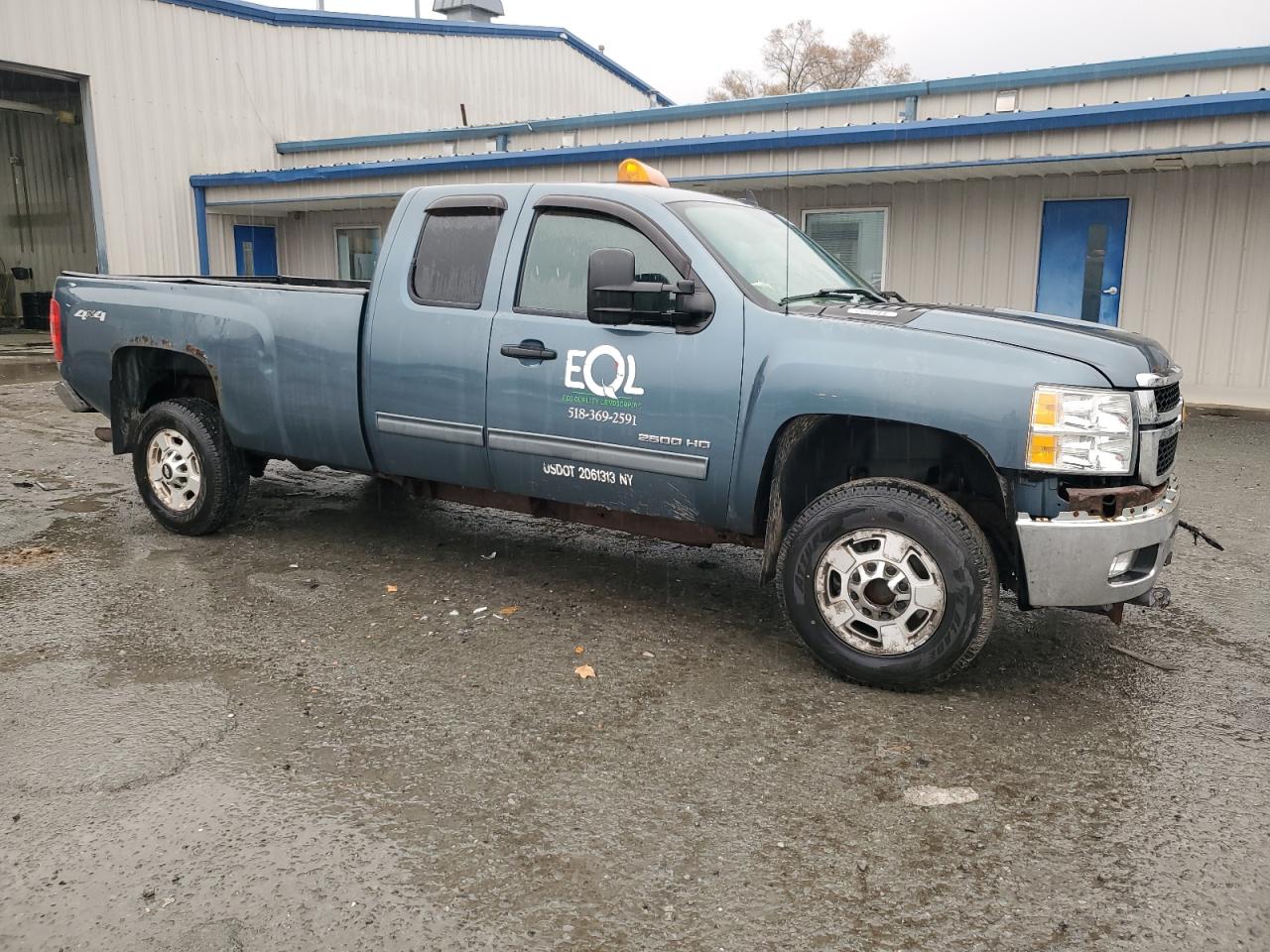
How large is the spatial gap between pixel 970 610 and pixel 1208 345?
394 inches

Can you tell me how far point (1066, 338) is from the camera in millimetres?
3820

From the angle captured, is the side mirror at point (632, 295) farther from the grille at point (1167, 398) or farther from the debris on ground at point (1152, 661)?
the debris on ground at point (1152, 661)

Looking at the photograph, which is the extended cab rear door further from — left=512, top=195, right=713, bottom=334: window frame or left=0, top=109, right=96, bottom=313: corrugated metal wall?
left=0, top=109, right=96, bottom=313: corrugated metal wall

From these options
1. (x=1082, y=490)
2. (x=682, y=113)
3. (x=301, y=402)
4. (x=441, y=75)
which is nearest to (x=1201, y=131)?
(x=682, y=113)

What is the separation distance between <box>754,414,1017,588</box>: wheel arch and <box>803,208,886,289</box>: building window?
9.80m

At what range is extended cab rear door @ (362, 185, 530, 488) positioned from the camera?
4.87 m

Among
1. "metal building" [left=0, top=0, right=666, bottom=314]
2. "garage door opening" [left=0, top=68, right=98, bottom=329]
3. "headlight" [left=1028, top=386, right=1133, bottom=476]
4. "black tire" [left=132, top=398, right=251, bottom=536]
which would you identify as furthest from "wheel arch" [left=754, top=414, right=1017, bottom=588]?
"garage door opening" [left=0, top=68, right=98, bottom=329]

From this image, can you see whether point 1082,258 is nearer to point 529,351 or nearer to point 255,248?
point 529,351

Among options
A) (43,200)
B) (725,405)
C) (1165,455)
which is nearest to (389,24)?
(43,200)

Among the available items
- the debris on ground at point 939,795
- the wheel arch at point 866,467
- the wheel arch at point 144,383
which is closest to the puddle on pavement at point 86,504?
the wheel arch at point 144,383

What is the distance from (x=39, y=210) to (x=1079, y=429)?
30.7m

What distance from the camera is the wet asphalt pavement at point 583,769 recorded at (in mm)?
2609

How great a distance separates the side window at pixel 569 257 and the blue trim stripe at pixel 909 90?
9268 millimetres

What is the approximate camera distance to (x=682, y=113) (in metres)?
14.9
